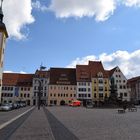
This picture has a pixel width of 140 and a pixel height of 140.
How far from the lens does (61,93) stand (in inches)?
4555

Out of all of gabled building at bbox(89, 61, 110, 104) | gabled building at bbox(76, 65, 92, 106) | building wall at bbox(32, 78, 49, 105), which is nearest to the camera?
gabled building at bbox(76, 65, 92, 106)

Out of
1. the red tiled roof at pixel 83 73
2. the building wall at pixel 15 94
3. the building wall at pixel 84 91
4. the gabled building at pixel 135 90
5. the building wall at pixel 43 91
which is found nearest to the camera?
the building wall at pixel 84 91

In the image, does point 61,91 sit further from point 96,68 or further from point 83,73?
point 96,68

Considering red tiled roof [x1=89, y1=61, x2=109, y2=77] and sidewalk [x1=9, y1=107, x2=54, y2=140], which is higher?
red tiled roof [x1=89, y1=61, x2=109, y2=77]

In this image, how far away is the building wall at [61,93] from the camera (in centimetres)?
11525

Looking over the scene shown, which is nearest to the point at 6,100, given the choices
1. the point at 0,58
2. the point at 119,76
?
the point at 0,58

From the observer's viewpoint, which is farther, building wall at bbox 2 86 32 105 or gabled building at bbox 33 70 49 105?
gabled building at bbox 33 70 49 105

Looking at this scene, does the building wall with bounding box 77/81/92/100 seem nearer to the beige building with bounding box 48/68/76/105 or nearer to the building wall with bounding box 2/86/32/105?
the beige building with bounding box 48/68/76/105

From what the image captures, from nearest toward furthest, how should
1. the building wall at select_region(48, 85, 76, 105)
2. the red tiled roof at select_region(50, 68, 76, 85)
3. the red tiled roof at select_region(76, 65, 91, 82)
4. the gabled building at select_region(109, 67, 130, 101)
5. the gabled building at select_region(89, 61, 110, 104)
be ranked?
1. the gabled building at select_region(109, 67, 130, 101)
2. the gabled building at select_region(89, 61, 110, 104)
3. the building wall at select_region(48, 85, 76, 105)
4. the red tiled roof at select_region(76, 65, 91, 82)
5. the red tiled roof at select_region(50, 68, 76, 85)

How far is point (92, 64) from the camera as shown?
393 feet

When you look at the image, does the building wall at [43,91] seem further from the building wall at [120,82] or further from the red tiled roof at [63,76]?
the building wall at [120,82]

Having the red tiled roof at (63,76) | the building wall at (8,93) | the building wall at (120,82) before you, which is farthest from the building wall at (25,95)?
the building wall at (120,82)

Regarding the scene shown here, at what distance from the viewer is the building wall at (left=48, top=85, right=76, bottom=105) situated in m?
115

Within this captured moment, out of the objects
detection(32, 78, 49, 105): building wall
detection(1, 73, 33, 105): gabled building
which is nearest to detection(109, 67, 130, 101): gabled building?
detection(32, 78, 49, 105): building wall
